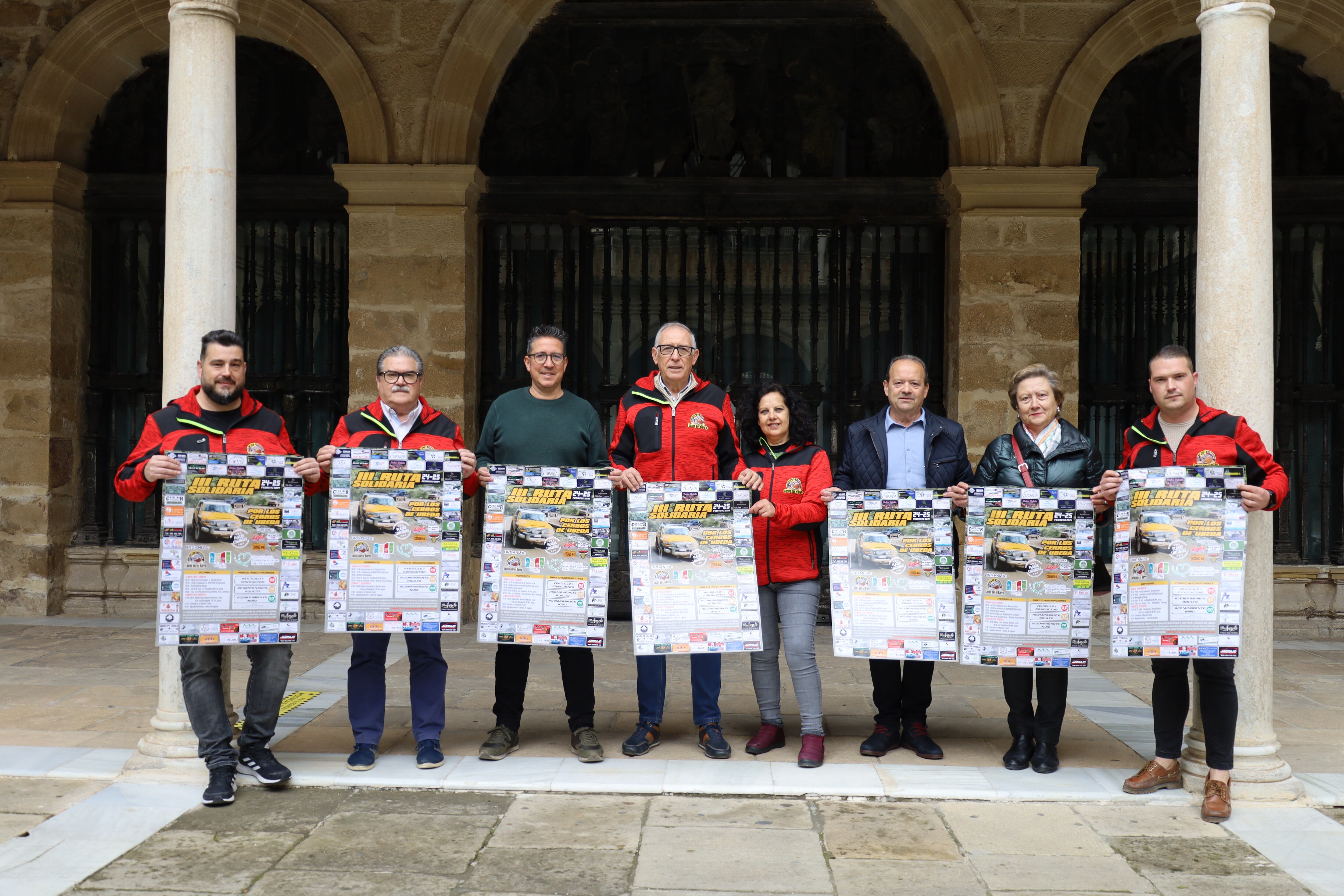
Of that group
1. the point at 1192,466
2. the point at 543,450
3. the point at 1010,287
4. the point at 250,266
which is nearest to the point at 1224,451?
the point at 1192,466

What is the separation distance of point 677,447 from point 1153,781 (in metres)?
2.27

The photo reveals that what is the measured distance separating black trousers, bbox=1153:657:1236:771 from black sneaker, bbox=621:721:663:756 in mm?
2025

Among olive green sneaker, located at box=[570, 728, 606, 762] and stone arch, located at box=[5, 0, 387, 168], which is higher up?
stone arch, located at box=[5, 0, 387, 168]

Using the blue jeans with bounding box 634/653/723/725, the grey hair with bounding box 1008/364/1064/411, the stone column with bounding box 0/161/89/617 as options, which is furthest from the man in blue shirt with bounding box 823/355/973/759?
the stone column with bounding box 0/161/89/617

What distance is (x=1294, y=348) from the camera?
888 centimetres

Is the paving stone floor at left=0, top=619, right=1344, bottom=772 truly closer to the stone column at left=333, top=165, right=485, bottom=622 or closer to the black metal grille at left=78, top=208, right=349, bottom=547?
the black metal grille at left=78, top=208, right=349, bottom=547

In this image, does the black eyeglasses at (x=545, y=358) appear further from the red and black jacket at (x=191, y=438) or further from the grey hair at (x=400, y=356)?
the red and black jacket at (x=191, y=438)

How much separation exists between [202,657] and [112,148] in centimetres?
638

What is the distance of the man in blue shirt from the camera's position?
15.9 ft

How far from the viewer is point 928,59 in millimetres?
8531

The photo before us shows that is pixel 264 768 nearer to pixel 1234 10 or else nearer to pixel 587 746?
pixel 587 746

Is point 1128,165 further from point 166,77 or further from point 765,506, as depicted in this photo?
point 166,77

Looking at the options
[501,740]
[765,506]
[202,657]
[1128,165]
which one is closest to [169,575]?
[202,657]

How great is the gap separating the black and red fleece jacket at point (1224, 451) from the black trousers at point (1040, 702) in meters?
0.98
